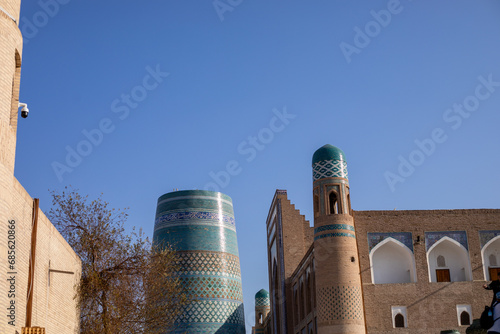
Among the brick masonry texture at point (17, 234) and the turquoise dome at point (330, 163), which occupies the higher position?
the turquoise dome at point (330, 163)

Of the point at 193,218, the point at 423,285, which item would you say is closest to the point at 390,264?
the point at 423,285

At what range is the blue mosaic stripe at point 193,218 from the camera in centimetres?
2152

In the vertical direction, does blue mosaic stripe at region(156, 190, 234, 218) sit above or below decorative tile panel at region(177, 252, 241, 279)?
above

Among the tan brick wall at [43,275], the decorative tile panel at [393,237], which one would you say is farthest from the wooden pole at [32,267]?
the decorative tile panel at [393,237]

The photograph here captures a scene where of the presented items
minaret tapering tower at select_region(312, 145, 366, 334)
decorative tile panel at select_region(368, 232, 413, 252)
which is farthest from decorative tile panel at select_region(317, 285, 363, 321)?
decorative tile panel at select_region(368, 232, 413, 252)

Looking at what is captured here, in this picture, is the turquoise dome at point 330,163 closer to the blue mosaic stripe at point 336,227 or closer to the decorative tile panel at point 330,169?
the decorative tile panel at point 330,169

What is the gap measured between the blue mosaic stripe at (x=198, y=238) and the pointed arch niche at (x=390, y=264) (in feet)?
20.1

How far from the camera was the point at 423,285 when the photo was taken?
16.5m

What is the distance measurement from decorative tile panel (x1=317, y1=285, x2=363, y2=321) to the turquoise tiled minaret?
5.84 m

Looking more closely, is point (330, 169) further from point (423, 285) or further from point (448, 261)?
point (448, 261)

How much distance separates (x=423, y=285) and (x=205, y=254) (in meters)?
7.69

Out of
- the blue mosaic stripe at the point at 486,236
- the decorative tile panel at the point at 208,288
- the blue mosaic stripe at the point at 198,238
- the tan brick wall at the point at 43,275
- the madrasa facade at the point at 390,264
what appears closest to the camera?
the tan brick wall at the point at 43,275

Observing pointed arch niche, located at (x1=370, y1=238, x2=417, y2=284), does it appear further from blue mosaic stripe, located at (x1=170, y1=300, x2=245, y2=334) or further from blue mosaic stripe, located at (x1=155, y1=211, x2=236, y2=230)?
blue mosaic stripe, located at (x1=155, y1=211, x2=236, y2=230)

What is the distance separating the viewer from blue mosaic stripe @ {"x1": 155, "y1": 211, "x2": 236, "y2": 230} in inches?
847
